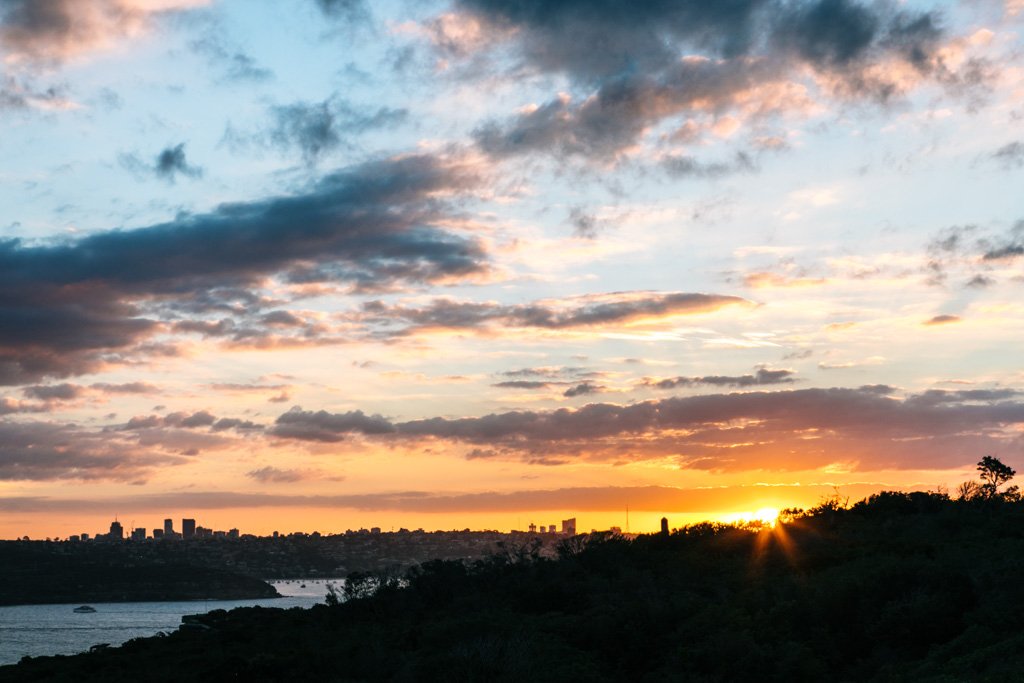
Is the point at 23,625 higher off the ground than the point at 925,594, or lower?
lower

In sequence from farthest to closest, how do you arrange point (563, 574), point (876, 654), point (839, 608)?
point (563, 574), point (839, 608), point (876, 654)

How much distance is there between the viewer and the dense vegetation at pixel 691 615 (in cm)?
3212

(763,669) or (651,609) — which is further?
(651,609)

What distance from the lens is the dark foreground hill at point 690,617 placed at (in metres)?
32.1

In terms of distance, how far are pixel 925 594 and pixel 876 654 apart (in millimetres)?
3164

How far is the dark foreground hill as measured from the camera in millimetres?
32094

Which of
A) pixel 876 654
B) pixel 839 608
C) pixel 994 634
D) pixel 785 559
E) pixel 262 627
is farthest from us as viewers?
pixel 262 627

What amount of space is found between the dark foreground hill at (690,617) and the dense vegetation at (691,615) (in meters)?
0.09

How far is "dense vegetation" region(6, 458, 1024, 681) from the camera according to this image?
3212cm

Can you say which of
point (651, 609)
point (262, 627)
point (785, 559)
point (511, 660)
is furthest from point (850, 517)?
point (262, 627)

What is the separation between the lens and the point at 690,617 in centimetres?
3884

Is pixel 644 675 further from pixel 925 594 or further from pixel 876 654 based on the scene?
pixel 925 594

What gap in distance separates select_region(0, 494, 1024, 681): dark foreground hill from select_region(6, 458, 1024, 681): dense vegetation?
0.31 ft

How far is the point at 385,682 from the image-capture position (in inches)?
1464
